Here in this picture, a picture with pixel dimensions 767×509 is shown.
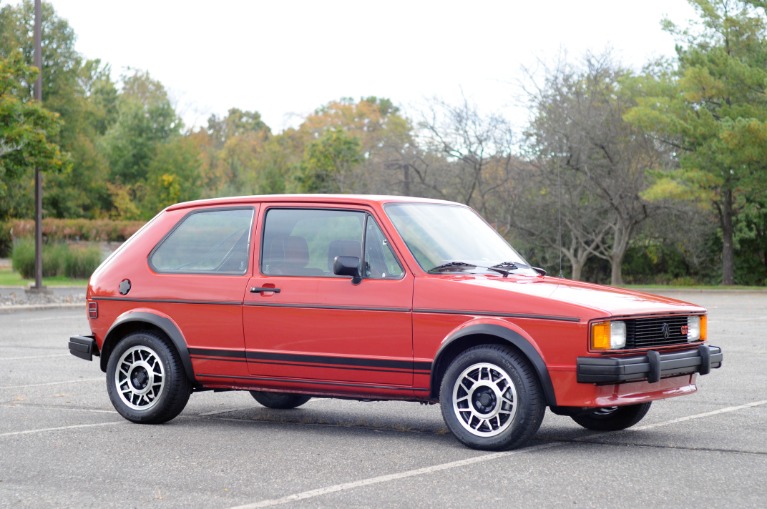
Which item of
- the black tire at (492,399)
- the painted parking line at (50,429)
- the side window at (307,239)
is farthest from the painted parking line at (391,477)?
the painted parking line at (50,429)

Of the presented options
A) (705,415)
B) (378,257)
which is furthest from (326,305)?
(705,415)

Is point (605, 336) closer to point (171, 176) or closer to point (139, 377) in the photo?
point (139, 377)

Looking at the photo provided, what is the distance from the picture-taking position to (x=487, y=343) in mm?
7547

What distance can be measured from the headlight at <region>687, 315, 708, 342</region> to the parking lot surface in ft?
2.36

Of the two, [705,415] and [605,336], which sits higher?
[605,336]

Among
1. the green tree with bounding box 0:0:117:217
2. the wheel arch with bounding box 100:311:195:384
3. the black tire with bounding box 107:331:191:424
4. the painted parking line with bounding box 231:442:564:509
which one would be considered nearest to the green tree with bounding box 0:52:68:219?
the wheel arch with bounding box 100:311:195:384

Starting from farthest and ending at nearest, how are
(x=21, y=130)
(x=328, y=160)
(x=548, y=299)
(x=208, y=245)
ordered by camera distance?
(x=328, y=160) < (x=21, y=130) < (x=208, y=245) < (x=548, y=299)

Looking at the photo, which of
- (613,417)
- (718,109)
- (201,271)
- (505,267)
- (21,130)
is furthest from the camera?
(718,109)

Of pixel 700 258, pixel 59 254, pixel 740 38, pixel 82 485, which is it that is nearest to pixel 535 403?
pixel 82 485

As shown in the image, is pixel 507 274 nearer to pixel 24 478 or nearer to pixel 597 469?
pixel 597 469

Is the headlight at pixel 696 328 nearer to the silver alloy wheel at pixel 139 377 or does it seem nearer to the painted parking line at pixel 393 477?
the painted parking line at pixel 393 477

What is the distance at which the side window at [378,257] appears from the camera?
26.1 ft

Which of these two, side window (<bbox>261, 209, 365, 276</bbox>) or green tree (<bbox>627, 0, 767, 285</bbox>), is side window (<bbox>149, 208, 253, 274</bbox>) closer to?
side window (<bbox>261, 209, 365, 276</bbox>)

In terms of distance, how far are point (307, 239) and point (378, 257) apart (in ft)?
2.26
